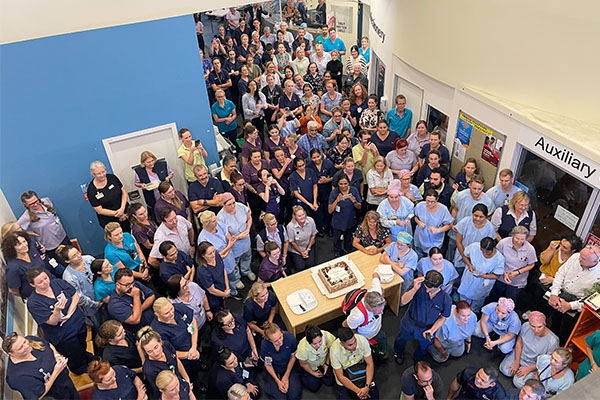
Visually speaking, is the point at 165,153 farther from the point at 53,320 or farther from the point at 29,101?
the point at 53,320

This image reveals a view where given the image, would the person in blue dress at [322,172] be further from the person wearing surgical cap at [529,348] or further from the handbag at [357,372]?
the person wearing surgical cap at [529,348]

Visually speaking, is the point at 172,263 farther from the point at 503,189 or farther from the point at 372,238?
the point at 503,189

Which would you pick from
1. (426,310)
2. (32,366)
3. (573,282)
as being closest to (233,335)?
(32,366)

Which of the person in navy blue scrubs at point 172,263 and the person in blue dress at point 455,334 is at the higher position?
the person in navy blue scrubs at point 172,263

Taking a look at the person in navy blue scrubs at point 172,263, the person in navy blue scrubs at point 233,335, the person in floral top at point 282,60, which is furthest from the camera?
the person in floral top at point 282,60

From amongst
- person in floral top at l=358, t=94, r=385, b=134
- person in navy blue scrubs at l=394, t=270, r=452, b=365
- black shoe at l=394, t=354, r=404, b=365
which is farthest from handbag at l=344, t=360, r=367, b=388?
person in floral top at l=358, t=94, r=385, b=134

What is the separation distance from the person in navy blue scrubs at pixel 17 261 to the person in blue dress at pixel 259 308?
245 cm

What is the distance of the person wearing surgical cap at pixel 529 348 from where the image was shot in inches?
172

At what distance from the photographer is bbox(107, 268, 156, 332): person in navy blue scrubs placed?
429 cm

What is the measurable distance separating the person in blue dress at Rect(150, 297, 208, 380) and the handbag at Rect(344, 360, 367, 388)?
161 centimetres

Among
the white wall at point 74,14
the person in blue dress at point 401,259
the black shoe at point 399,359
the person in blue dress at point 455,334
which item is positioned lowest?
the black shoe at point 399,359

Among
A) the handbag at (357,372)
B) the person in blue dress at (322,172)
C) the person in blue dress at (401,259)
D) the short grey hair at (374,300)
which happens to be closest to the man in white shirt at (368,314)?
the short grey hair at (374,300)

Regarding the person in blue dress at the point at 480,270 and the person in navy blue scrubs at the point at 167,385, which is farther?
the person in blue dress at the point at 480,270

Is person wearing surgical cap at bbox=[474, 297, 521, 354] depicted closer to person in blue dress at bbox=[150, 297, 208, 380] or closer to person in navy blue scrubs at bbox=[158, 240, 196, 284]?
person in blue dress at bbox=[150, 297, 208, 380]
